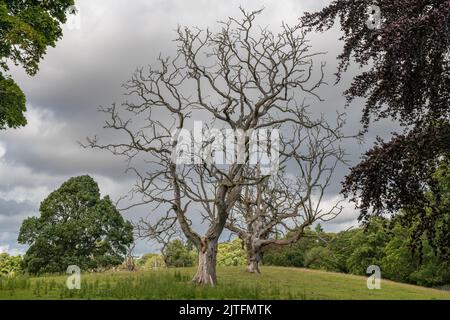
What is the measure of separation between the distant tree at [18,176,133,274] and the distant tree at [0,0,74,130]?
22.8 metres

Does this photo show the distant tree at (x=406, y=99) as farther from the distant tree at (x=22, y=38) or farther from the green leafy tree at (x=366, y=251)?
the green leafy tree at (x=366, y=251)

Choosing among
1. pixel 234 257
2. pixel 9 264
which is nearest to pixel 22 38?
pixel 9 264

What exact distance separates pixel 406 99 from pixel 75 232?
1384 inches

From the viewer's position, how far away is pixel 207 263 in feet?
68.9

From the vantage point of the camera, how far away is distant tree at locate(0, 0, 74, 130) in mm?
18828

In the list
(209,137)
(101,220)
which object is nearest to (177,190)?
(209,137)

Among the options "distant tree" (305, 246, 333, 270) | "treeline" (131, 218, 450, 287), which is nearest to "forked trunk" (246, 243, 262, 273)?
"treeline" (131, 218, 450, 287)

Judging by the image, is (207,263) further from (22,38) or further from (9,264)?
(9,264)

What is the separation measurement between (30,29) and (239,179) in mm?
10730

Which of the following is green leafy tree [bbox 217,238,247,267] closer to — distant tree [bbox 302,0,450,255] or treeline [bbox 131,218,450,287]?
treeline [bbox 131,218,450,287]

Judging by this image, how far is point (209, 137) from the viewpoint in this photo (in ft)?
71.9

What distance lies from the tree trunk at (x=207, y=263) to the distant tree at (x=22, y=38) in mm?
Answer: 9690

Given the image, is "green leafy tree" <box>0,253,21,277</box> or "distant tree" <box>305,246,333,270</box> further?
"distant tree" <box>305,246,333,270</box>
